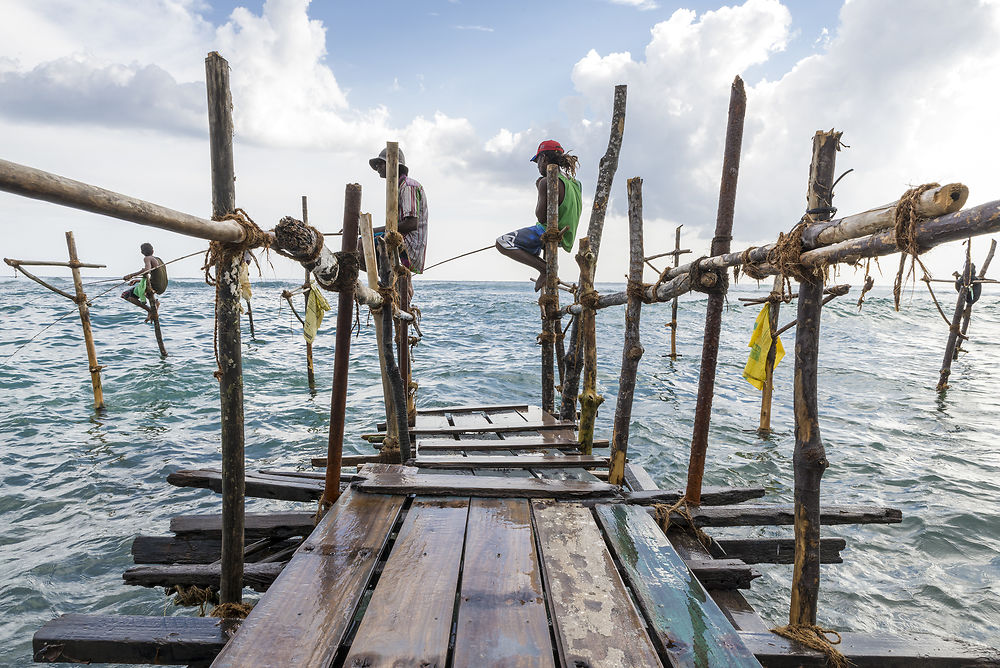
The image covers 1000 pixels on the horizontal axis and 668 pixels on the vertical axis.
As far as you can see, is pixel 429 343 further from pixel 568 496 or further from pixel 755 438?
pixel 568 496

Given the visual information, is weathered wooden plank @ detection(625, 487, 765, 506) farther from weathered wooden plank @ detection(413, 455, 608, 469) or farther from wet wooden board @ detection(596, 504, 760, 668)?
weathered wooden plank @ detection(413, 455, 608, 469)

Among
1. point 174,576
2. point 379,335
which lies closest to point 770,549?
point 379,335

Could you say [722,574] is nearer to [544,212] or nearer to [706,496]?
[706,496]

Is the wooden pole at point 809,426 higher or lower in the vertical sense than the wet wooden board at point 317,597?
higher

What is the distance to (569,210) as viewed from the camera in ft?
20.6

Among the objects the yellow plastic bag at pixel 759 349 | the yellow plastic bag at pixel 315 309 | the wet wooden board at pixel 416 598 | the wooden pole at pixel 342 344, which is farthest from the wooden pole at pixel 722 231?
the yellow plastic bag at pixel 315 309

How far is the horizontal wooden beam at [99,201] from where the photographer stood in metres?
1.47

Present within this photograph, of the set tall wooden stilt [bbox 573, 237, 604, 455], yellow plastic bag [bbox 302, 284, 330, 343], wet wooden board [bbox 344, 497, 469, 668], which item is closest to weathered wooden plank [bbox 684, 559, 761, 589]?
wet wooden board [bbox 344, 497, 469, 668]

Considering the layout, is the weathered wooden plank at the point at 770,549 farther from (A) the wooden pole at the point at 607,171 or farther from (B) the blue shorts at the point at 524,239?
(B) the blue shorts at the point at 524,239

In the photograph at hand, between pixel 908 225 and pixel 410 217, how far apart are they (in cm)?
479

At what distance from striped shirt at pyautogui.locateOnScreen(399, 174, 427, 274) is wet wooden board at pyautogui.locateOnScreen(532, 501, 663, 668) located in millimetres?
3908

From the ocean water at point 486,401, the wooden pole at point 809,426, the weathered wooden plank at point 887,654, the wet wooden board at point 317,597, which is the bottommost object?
the ocean water at point 486,401

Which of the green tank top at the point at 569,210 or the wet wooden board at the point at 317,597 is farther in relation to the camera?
the green tank top at the point at 569,210

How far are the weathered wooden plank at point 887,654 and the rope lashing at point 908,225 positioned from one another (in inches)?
61.8
